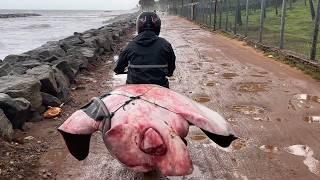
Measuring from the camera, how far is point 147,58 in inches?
192

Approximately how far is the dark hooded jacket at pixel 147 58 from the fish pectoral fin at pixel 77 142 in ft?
3.64

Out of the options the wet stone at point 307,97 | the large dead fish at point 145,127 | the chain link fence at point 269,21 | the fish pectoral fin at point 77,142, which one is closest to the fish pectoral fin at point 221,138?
the large dead fish at point 145,127

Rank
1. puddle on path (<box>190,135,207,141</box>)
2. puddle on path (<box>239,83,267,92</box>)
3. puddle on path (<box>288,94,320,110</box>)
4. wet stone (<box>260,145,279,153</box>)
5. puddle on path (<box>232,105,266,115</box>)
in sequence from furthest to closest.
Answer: puddle on path (<box>239,83,267,92</box>), puddle on path (<box>288,94,320,110</box>), puddle on path (<box>232,105,266,115</box>), puddle on path (<box>190,135,207,141</box>), wet stone (<box>260,145,279,153</box>)

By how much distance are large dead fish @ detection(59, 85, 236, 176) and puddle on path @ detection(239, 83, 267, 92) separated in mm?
5988

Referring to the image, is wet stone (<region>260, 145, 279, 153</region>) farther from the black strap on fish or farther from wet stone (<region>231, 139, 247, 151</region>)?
the black strap on fish

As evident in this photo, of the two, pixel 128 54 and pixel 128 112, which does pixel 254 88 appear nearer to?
pixel 128 54

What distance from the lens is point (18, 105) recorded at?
7.14 meters

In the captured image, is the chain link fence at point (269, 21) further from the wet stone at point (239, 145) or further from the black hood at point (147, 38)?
the black hood at point (147, 38)

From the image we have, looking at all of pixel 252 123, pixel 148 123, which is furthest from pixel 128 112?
pixel 252 123

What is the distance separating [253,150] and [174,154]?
2.92m

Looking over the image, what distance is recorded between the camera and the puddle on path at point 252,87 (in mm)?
9883

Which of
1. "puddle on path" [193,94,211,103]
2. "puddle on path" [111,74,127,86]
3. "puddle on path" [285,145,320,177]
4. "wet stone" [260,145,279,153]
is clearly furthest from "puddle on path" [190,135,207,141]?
"puddle on path" [111,74,127,86]

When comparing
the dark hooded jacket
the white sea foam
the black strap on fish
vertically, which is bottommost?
the white sea foam

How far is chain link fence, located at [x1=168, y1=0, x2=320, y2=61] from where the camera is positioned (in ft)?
51.2
